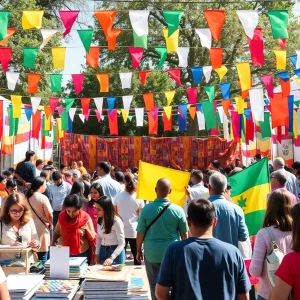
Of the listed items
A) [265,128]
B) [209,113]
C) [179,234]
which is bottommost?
[179,234]

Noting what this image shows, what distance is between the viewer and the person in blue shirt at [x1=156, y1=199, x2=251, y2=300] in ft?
11.6

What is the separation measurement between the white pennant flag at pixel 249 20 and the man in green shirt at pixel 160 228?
5.99 metres

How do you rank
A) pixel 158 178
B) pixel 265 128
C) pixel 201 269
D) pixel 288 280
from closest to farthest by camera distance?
pixel 288 280 < pixel 201 269 < pixel 158 178 < pixel 265 128

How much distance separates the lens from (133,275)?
4.98 meters

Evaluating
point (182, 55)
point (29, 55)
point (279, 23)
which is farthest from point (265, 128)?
point (29, 55)

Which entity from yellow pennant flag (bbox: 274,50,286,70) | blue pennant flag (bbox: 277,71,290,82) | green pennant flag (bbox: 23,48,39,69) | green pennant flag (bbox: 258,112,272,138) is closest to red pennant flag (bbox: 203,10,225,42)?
yellow pennant flag (bbox: 274,50,286,70)

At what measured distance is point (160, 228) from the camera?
608 centimetres

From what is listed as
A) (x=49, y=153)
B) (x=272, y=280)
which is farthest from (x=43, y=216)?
(x=49, y=153)

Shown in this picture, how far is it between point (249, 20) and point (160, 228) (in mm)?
6462

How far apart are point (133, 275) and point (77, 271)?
0.48 metres

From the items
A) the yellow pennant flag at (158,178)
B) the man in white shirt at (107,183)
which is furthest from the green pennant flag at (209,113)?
the yellow pennant flag at (158,178)

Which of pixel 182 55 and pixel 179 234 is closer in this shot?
pixel 179 234

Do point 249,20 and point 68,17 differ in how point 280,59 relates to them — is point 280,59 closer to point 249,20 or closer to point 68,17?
point 249,20

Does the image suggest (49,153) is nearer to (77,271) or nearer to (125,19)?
(125,19)
